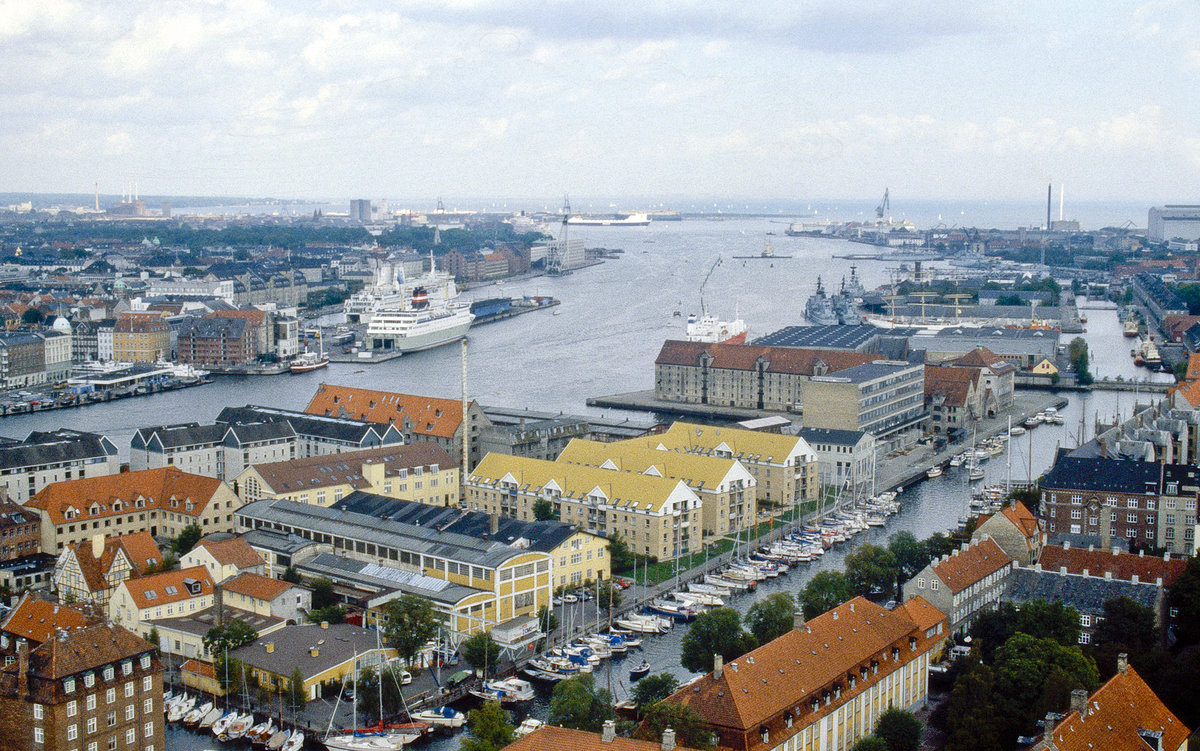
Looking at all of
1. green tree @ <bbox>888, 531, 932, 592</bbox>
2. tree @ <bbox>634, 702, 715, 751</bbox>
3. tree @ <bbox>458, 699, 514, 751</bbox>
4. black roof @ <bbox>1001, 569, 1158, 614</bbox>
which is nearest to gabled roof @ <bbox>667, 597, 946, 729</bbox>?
tree @ <bbox>634, 702, 715, 751</bbox>

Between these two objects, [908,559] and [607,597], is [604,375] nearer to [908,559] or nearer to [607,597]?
[908,559]

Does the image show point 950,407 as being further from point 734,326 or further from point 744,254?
point 744,254

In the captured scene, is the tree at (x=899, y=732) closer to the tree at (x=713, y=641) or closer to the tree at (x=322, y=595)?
the tree at (x=713, y=641)

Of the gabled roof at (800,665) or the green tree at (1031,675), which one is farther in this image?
the green tree at (1031,675)

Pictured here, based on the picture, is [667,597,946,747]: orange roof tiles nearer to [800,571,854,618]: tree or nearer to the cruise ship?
[800,571,854,618]: tree

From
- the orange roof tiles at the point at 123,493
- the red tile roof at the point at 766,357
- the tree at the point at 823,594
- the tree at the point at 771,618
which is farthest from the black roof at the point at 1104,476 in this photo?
the orange roof tiles at the point at 123,493

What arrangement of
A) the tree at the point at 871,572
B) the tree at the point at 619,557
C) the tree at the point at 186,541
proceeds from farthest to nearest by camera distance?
the tree at the point at 619,557 → the tree at the point at 186,541 → the tree at the point at 871,572
